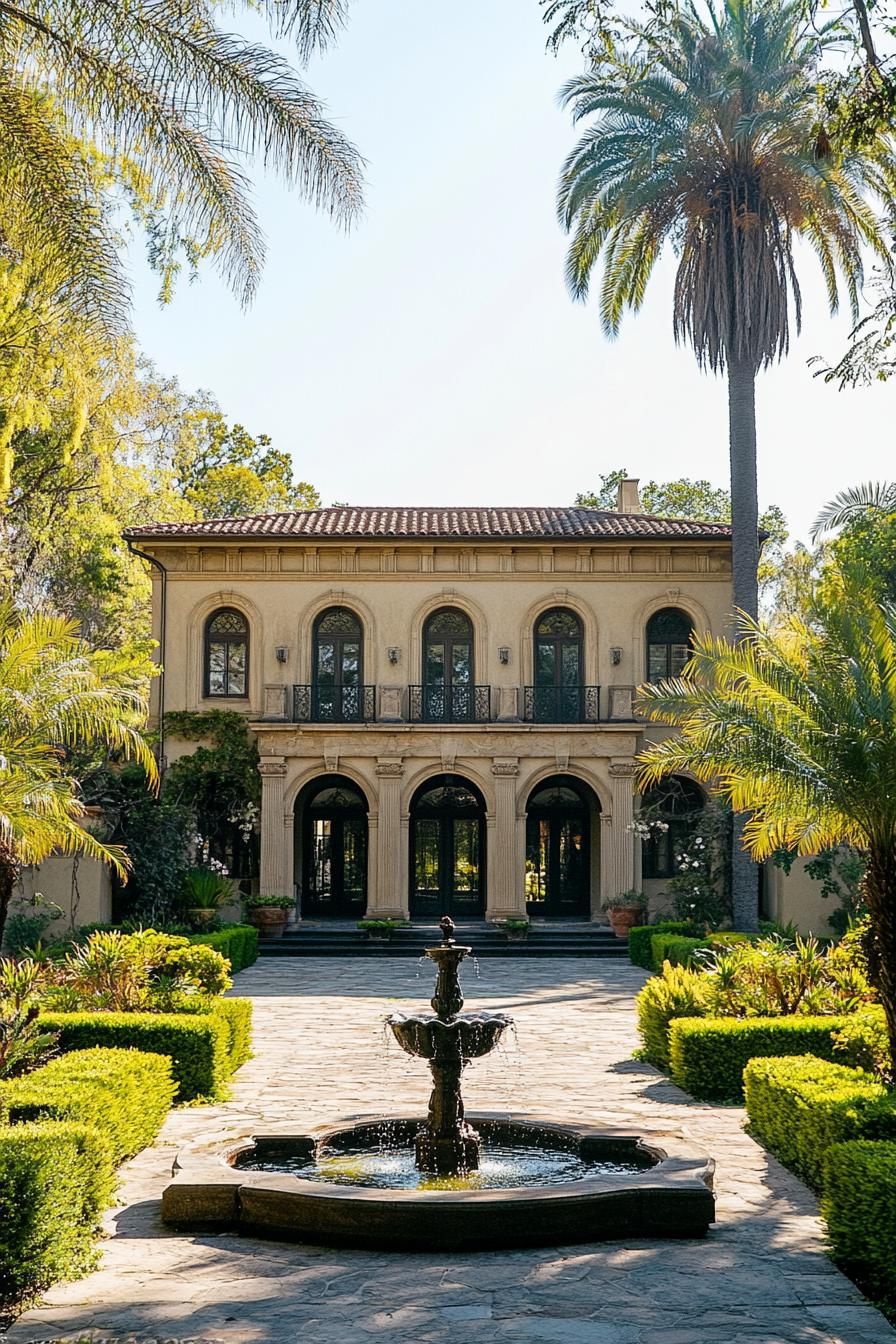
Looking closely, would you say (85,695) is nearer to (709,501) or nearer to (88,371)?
(88,371)

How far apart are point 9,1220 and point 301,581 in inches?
949

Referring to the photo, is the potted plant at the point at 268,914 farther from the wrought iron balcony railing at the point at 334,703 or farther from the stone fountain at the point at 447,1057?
the stone fountain at the point at 447,1057

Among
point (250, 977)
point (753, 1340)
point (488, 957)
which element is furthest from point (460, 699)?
point (753, 1340)

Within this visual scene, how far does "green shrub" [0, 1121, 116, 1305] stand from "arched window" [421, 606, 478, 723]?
22.2m

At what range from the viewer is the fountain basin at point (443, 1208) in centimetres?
759

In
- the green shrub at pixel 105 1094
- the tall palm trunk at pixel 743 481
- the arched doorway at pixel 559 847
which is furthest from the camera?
the arched doorway at pixel 559 847

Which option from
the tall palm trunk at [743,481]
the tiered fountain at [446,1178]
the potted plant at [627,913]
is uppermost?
the tall palm trunk at [743,481]

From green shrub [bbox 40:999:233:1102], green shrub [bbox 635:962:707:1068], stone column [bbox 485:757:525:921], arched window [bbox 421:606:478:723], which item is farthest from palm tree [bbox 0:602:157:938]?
arched window [bbox 421:606:478:723]

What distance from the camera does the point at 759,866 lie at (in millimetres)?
28641

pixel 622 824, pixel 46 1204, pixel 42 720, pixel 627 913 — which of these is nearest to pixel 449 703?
pixel 622 824

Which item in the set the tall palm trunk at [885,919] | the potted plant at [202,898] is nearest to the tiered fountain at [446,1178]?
the tall palm trunk at [885,919]

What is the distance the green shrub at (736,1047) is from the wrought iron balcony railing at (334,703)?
58.9 ft

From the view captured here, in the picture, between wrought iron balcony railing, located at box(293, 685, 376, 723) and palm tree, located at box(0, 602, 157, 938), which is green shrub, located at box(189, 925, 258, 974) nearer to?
wrought iron balcony railing, located at box(293, 685, 376, 723)

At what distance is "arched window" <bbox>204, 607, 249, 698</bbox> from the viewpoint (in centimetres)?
3038
